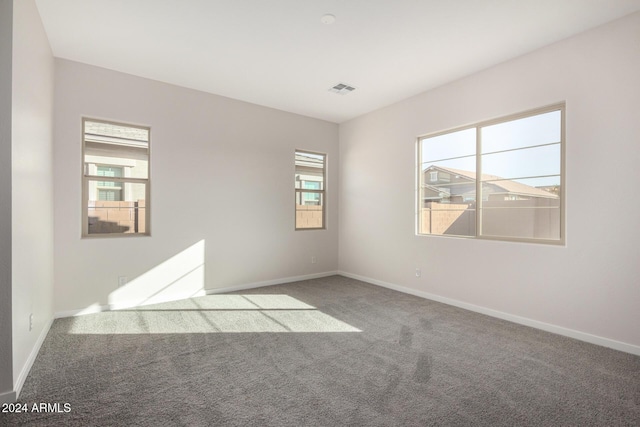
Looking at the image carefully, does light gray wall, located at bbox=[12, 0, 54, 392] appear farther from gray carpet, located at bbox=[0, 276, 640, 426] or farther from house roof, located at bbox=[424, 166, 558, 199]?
house roof, located at bbox=[424, 166, 558, 199]

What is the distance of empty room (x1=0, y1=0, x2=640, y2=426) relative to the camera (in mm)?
2168

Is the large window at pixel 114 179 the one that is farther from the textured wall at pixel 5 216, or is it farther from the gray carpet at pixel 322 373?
the textured wall at pixel 5 216

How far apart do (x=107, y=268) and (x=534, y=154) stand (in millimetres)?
5184

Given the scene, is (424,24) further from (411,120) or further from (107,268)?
(107,268)

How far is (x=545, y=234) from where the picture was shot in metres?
3.39

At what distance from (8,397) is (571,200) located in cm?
483

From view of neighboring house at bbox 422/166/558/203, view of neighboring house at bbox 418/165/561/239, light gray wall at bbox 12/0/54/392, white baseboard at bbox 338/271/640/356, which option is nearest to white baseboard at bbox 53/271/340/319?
light gray wall at bbox 12/0/54/392

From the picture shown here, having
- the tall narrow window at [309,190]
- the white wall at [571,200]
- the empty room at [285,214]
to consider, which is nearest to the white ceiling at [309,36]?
the empty room at [285,214]

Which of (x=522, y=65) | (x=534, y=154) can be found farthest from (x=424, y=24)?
(x=534, y=154)

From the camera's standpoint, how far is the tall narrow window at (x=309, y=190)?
5.77m

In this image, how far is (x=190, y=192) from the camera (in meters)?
4.52

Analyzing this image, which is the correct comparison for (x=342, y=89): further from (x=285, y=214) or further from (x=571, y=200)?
(x=571, y=200)

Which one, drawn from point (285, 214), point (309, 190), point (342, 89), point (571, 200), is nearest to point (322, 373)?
point (571, 200)

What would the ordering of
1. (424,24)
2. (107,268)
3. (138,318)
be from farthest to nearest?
(107,268), (138,318), (424,24)
